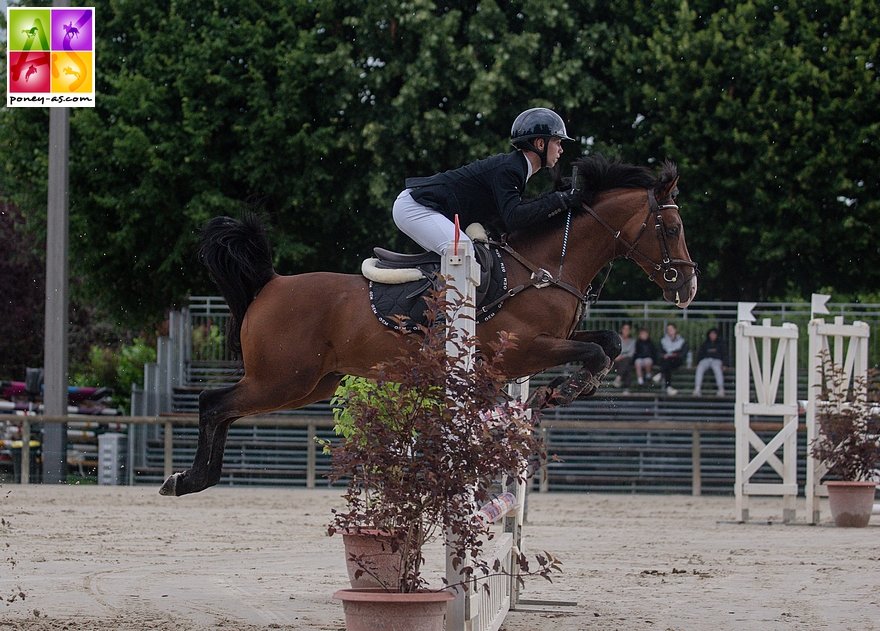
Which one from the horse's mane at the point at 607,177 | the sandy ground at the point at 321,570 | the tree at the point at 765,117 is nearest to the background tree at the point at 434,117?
the tree at the point at 765,117

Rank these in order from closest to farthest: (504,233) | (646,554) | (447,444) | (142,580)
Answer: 1. (447,444)
2. (504,233)
3. (142,580)
4. (646,554)

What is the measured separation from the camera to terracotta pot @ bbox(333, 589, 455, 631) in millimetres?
3998

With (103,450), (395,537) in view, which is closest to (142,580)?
(395,537)

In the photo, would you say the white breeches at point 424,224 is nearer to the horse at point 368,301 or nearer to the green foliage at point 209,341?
the horse at point 368,301

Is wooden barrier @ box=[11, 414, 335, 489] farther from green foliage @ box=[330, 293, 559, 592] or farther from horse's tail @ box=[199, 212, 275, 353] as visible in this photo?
green foliage @ box=[330, 293, 559, 592]

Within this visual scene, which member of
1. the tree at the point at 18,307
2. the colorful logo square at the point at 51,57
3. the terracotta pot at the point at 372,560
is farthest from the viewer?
the tree at the point at 18,307

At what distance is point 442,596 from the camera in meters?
4.11

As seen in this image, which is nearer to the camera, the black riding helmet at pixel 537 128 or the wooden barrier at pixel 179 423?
the black riding helmet at pixel 537 128

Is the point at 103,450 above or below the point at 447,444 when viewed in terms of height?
below

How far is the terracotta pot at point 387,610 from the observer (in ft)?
13.1

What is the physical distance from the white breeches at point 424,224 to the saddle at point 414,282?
0.12 metres

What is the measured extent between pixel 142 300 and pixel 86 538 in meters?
10.0

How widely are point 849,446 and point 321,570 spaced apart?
6326 mm

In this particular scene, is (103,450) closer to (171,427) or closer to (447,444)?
(171,427)
